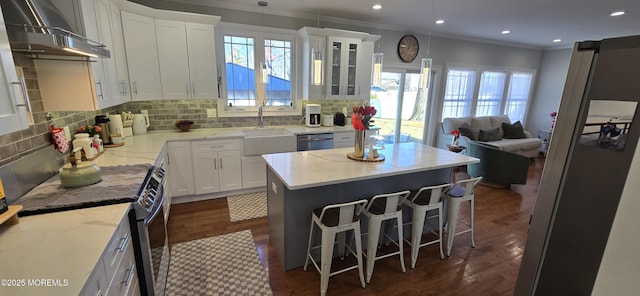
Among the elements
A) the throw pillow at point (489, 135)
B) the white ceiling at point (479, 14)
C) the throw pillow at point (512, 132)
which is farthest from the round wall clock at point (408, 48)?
the throw pillow at point (512, 132)

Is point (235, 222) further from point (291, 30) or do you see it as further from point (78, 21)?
point (291, 30)

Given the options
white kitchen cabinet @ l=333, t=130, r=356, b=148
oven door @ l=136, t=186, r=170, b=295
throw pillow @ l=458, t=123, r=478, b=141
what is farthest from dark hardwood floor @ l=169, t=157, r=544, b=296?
throw pillow @ l=458, t=123, r=478, b=141

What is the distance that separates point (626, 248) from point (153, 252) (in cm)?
218

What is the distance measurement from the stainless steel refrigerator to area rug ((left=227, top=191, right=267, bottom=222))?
2.77 metres

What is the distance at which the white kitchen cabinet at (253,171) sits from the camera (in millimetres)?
3672

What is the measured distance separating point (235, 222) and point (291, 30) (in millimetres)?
2847

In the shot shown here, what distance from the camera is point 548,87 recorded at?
6895 millimetres

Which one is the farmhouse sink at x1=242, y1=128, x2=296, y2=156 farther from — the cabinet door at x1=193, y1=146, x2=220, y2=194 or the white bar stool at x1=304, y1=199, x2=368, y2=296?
the white bar stool at x1=304, y1=199, x2=368, y2=296

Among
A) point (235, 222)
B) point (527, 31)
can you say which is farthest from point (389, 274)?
point (527, 31)

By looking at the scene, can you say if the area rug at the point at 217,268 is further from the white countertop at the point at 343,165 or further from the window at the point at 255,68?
the window at the point at 255,68

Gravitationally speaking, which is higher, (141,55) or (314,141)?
(141,55)

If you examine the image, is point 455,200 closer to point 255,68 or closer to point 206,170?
point 206,170

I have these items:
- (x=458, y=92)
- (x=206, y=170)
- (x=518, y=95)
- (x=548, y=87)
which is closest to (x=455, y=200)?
(x=206, y=170)

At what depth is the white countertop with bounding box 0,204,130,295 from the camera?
3.04 ft
